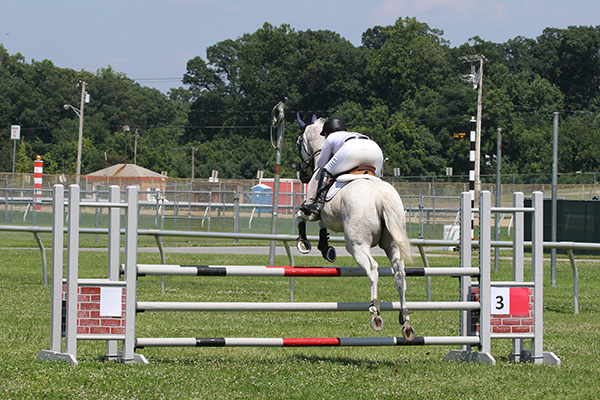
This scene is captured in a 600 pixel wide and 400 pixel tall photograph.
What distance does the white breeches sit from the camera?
8.30 m

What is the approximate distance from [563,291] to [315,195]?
10533mm

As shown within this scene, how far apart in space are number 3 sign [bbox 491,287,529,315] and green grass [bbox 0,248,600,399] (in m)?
0.57

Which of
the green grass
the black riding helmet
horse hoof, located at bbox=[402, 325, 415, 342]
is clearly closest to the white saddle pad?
the black riding helmet

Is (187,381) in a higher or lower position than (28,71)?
lower

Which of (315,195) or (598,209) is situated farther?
(598,209)

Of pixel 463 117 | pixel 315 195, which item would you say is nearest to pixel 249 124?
pixel 463 117

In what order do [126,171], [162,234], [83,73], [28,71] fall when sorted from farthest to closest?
[83,73], [28,71], [126,171], [162,234]

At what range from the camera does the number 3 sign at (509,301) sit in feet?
28.2

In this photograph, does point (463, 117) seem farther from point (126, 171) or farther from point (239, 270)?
point (239, 270)

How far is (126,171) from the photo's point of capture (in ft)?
270

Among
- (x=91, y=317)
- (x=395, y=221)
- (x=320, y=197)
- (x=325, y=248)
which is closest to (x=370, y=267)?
(x=395, y=221)

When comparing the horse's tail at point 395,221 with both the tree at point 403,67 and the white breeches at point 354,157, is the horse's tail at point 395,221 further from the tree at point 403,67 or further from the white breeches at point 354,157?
the tree at point 403,67

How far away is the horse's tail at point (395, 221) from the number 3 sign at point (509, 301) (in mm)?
1497

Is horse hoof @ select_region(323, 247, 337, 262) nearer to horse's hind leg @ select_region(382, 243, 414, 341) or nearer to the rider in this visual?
the rider
